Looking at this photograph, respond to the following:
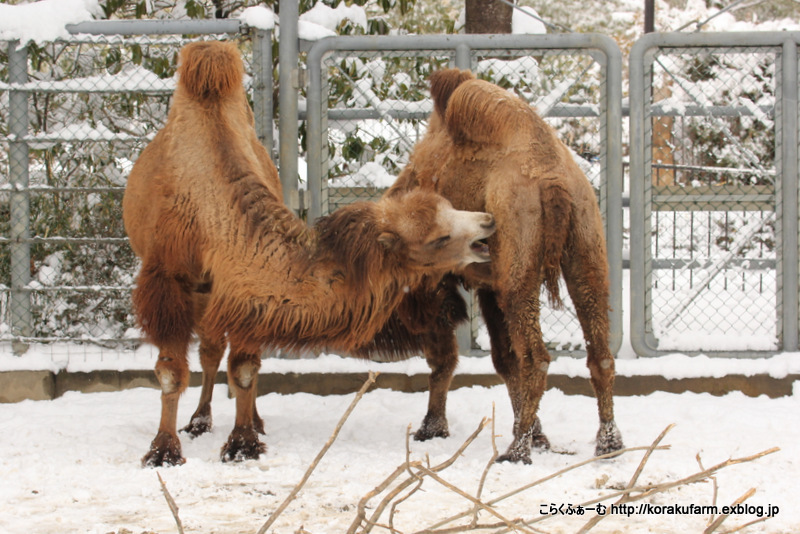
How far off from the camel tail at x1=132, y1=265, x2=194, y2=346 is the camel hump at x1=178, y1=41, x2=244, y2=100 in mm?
1097

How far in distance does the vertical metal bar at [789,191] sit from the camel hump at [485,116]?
2.42 metres

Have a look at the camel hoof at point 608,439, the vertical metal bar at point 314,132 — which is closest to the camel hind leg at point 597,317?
the camel hoof at point 608,439

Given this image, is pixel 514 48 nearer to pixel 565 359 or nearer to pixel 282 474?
pixel 565 359

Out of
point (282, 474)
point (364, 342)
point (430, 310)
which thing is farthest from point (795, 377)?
point (282, 474)

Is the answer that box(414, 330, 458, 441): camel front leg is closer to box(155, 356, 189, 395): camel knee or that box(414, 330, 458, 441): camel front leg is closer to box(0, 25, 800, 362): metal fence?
box(0, 25, 800, 362): metal fence

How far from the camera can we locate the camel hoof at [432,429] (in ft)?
16.7

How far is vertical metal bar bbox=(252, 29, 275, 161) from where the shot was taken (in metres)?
6.20

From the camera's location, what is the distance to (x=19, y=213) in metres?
6.25

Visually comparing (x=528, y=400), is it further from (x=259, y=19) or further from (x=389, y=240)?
(x=259, y=19)

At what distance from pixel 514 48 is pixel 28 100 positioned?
3579 mm

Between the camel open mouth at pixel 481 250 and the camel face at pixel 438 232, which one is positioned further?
the camel open mouth at pixel 481 250

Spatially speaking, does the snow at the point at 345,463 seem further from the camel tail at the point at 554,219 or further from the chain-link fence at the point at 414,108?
the camel tail at the point at 554,219

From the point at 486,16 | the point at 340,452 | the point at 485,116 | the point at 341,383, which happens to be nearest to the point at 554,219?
the point at 485,116

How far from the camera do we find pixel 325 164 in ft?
20.5
